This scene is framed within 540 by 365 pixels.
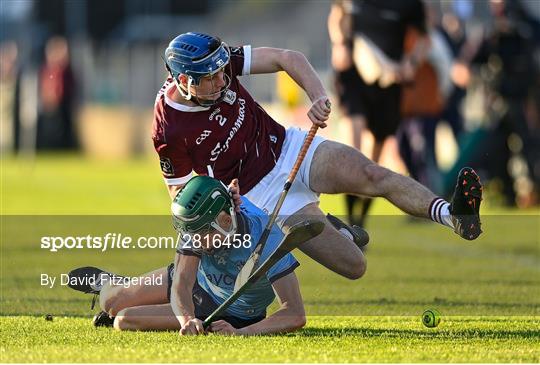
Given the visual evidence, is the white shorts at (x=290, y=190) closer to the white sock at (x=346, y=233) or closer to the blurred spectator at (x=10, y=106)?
the white sock at (x=346, y=233)

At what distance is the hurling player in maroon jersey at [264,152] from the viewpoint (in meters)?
7.50

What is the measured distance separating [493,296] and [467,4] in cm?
1089

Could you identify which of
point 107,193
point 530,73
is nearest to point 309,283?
point 530,73

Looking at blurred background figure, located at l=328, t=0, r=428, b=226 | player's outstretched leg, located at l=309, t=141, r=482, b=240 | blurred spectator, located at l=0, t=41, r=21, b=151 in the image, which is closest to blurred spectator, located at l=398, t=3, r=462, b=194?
blurred background figure, located at l=328, t=0, r=428, b=226

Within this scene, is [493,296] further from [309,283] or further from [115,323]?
[115,323]

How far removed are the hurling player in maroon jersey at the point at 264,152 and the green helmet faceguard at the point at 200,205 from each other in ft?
2.06

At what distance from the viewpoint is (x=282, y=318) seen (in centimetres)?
731

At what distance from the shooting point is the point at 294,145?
823 cm

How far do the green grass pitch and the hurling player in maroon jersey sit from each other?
0.58 metres

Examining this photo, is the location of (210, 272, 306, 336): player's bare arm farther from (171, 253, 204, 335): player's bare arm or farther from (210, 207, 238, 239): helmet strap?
(210, 207, 238, 239): helmet strap

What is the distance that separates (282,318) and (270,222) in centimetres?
58

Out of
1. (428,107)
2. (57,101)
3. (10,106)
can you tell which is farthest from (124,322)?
(10,106)

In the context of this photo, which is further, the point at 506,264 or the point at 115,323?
the point at 506,264

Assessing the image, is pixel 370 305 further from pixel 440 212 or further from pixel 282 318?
pixel 282 318
